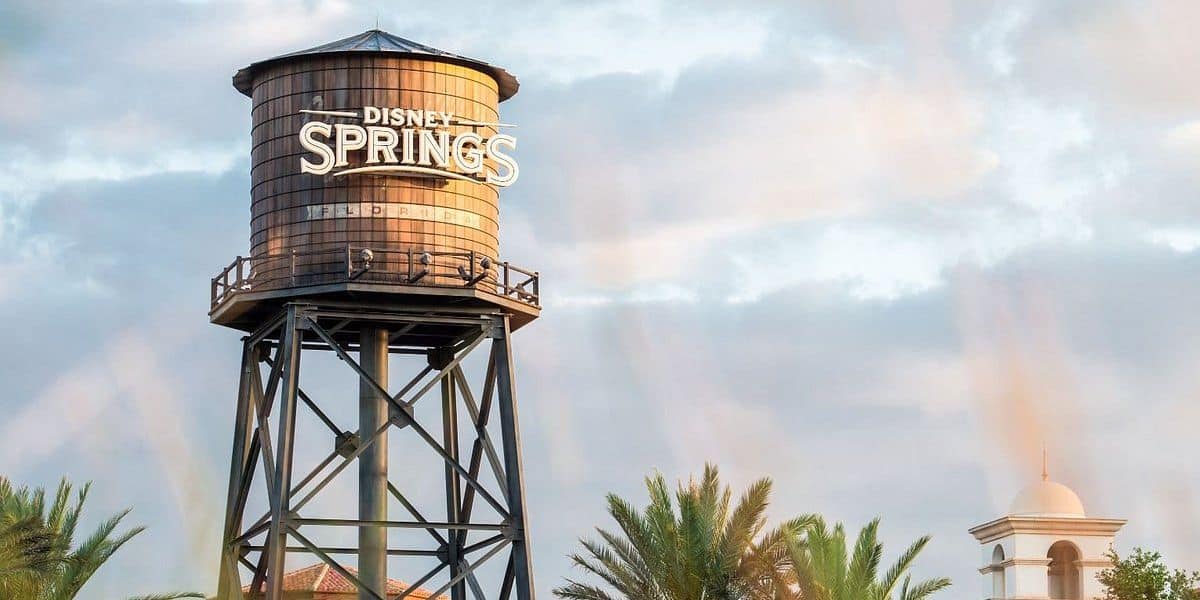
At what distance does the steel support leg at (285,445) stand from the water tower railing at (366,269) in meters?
0.91

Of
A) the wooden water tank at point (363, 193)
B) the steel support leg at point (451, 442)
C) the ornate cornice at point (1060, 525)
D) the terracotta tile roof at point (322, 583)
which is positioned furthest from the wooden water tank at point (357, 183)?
the ornate cornice at point (1060, 525)

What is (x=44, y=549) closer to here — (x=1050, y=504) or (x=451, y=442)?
(x=451, y=442)

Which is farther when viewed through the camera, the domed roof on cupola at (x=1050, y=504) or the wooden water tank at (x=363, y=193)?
the domed roof on cupola at (x=1050, y=504)

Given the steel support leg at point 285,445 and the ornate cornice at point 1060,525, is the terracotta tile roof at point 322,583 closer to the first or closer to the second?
the steel support leg at point 285,445

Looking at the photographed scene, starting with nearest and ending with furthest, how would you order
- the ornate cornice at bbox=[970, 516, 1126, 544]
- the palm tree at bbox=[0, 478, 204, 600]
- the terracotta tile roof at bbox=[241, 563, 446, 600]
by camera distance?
the palm tree at bbox=[0, 478, 204, 600] < the terracotta tile roof at bbox=[241, 563, 446, 600] < the ornate cornice at bbox=[970, 516, 1126, 544]

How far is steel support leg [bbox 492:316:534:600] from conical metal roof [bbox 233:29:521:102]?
16.8 ft

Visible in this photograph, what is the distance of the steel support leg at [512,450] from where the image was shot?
54812 mm

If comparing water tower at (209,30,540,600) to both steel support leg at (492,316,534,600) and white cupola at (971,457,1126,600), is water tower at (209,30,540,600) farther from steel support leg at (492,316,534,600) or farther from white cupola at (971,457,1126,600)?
white cupola at (971,457,1126,600)

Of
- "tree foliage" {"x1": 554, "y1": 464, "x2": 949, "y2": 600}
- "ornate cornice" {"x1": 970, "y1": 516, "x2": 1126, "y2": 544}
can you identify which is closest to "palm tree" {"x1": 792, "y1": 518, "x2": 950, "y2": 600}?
"tree foliage" {"x1": 554, "y1": 464, "x2": 949, "y2": 600}

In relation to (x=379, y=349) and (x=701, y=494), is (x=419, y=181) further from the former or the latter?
(x=701, y=494)

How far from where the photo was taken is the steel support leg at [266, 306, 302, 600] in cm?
5312

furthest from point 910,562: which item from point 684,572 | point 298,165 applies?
point 298,165

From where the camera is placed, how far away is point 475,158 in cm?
5506

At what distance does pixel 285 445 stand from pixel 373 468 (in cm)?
299
